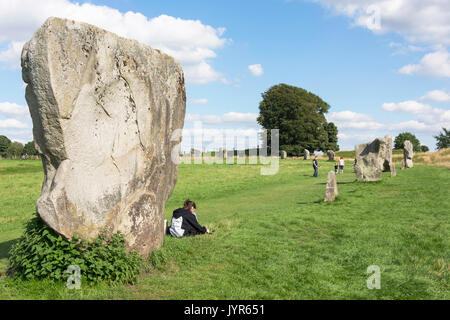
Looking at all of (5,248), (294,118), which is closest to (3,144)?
(294,118)

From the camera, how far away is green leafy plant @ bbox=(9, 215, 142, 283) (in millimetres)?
7871

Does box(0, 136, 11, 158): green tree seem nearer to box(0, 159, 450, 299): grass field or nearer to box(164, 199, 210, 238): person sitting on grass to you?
box(0, 159, 450, 299): grass field

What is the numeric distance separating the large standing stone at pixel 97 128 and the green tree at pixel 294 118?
2650 inches

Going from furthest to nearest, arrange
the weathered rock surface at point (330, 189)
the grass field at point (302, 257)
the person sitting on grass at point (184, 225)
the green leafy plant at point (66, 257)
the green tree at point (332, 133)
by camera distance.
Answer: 1. the green tree at point (332, 133)
2. the weathered rock surface at point (330, 189)
3. the person sitting on grass at point (184, 225)
4. the green leafy plant at point (66, 257)
5. the grass field at point (302, 257)

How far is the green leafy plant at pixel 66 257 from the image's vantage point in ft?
25.8

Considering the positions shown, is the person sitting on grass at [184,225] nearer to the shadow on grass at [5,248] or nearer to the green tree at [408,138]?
the shadow on grass at [5,248]

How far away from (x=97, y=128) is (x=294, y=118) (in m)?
71.2

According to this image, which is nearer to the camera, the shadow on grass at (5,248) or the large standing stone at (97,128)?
the large standing stone at (97,128)

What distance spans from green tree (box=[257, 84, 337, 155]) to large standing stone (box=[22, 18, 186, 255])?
221ft

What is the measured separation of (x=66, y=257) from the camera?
309 inches

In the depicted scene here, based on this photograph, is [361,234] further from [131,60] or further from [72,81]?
[72,81]

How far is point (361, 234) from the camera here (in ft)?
39.5

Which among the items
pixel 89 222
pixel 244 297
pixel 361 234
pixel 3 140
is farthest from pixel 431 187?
pixel 3 140

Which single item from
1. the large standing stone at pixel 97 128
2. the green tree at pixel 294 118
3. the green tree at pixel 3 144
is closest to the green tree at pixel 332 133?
the green tree at pixel 294 118
